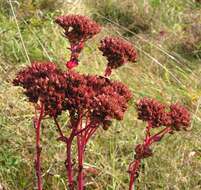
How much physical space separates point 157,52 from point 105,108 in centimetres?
322

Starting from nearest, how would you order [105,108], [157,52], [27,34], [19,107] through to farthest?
[105,108] < [19,107] < [27,34] < [157,52]

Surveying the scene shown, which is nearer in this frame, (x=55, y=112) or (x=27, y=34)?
(x=55, y=112)

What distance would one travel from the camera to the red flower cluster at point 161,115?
1.66 meters

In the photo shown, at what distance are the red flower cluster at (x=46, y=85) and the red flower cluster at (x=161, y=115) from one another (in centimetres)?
28

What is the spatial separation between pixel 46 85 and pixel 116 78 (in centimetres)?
207

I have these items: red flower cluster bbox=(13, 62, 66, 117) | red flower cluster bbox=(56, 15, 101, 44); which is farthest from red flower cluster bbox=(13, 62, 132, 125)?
red flower cluster bbox=(56, 15, 101, 44)

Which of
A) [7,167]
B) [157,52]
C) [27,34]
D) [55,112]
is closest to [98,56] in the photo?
[27,34]

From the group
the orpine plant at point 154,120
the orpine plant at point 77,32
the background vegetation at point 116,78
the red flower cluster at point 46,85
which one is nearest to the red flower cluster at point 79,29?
the orpine plant at point 77,32

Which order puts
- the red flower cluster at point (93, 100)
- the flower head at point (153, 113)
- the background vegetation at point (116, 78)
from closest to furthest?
the red flower cluster at point (93, 100)
the flower head at point (153, 113)
the background vegetation at point (116, 78)

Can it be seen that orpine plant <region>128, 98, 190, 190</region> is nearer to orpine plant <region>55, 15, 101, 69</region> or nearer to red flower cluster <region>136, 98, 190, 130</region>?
red flower cluster <region>136, 98, 190, 130</region>

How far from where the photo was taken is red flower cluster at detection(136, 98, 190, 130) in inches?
65.5

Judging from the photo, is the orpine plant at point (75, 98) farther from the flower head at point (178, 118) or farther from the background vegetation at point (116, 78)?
the background vegetation at point (116, 78)

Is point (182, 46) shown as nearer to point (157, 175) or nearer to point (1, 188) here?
point (157, 175)

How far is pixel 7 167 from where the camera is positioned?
8.47 ft
